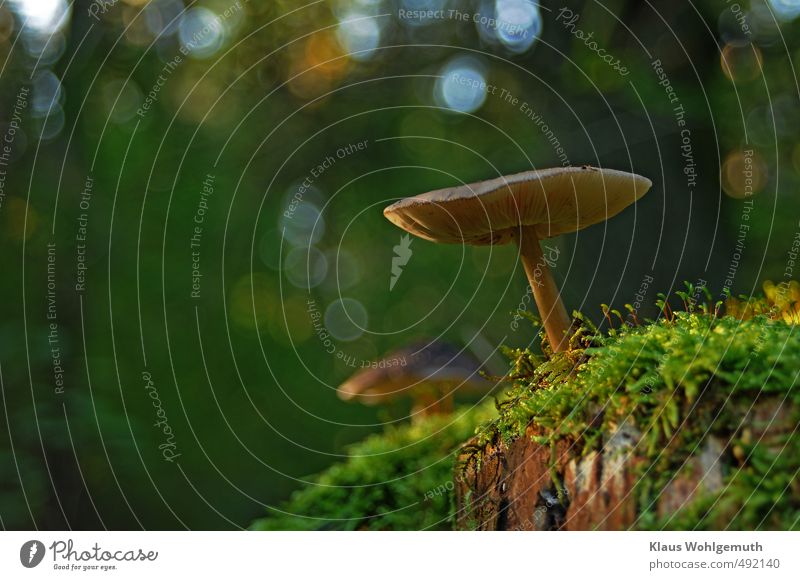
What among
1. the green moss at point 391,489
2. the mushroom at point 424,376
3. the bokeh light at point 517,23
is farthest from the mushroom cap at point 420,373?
the bokeh light at point 517,23

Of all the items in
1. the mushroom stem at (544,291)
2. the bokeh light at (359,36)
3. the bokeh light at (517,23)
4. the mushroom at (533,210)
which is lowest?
the mushroom stem at (544,291)

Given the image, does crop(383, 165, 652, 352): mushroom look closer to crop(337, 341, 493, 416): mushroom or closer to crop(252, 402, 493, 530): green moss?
crop(252, 402, 493, 530): green moss

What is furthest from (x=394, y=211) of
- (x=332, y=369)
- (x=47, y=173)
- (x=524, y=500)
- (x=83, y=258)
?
(x=332, y=369)

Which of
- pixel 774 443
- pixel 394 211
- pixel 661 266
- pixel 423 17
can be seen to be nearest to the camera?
pixel 774 443

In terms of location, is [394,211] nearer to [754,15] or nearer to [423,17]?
[754,15]
